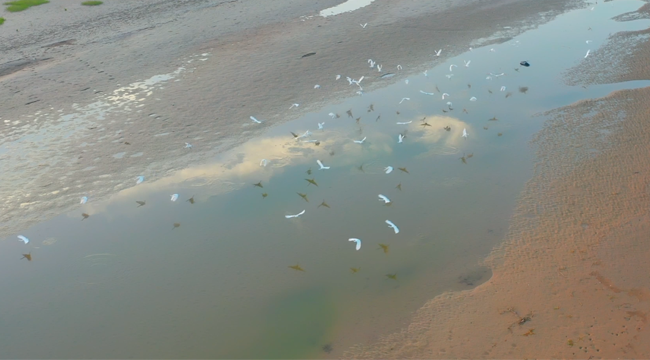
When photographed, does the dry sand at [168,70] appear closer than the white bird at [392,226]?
No

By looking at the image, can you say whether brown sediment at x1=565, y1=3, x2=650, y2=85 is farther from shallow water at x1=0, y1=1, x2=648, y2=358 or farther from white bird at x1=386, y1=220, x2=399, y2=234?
white bird at x1=386, y1=220, x2=399, y2=234

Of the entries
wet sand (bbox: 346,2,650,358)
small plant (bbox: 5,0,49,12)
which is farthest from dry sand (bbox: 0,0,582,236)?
wet sand (bbox: 346,2,650,358)

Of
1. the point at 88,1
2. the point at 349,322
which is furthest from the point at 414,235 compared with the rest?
the point at 88,1

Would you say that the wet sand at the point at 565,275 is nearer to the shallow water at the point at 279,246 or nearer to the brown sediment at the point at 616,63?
the shallow water at the point at 279,246

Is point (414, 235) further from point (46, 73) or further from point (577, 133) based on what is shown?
point (46, 73)

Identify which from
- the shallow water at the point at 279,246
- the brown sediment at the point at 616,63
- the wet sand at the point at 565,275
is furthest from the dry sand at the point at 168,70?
the wet sand at the point at 565,275
